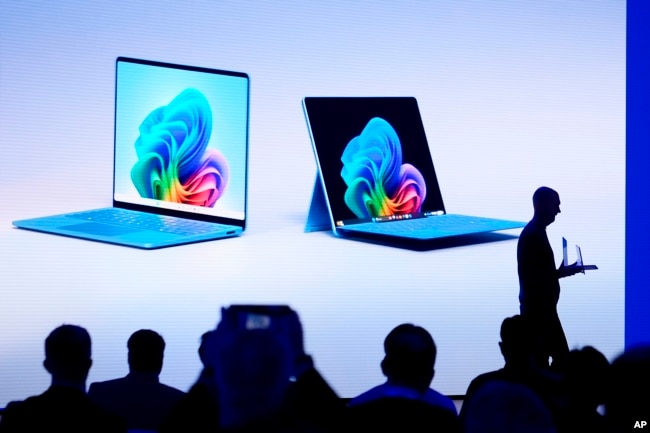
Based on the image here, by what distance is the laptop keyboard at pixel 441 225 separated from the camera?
3.94 meters

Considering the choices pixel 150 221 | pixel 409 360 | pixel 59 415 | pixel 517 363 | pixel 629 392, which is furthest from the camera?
pixel 150 221

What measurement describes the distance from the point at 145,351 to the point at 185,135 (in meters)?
1.38

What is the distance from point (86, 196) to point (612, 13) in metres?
2.27

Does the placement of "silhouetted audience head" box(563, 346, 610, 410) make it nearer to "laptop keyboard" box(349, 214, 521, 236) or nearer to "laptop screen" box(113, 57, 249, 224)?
"laptop keyboard" box(349, 214, 521, 236)

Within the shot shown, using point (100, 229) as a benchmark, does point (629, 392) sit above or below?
below

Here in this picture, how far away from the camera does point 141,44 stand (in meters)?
3.90

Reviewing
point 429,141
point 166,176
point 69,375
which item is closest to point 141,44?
point 166,176

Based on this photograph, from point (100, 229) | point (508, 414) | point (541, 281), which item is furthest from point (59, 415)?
point (541, 281)

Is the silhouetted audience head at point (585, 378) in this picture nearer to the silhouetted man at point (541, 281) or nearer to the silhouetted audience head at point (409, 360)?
the silhouetted audience head at point (409, 360)

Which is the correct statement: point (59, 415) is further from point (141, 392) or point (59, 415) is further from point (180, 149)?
point (180, 149)

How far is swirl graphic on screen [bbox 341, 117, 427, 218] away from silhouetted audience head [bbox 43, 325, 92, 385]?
1.80m

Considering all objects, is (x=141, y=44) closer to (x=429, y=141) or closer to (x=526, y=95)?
(x=429, y=141)

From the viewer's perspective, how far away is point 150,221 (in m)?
3.91

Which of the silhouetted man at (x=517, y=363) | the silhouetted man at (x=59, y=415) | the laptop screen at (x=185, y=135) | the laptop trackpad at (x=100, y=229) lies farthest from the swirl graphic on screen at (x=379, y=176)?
the silhouetted man at (x=59, y=415)
